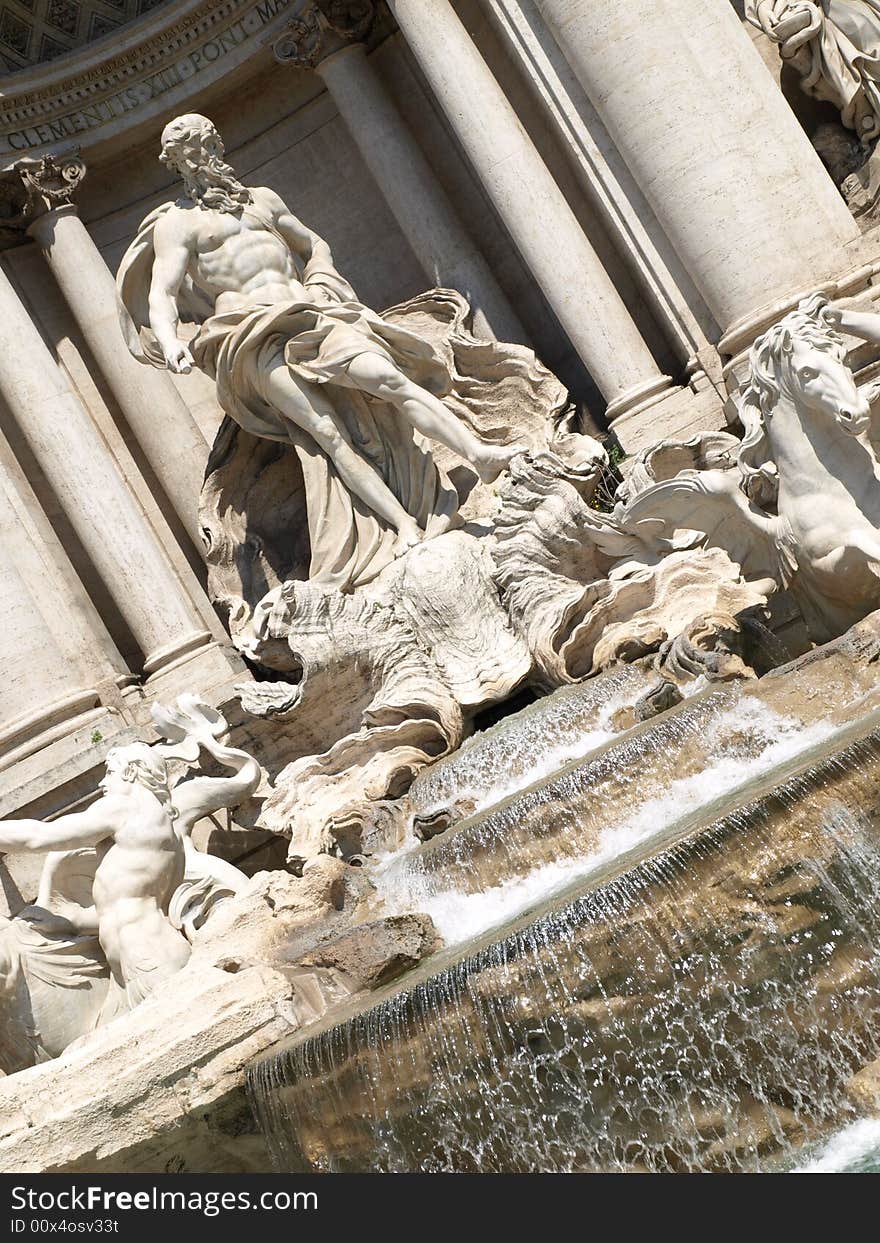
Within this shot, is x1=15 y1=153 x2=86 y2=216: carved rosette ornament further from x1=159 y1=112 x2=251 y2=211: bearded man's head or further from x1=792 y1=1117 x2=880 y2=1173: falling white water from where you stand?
x1=792 y1=1117 x2=880 y2=1173: falling white water

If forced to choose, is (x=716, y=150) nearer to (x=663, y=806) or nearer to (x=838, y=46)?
(x=838, y=46)

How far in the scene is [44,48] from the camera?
13086mm

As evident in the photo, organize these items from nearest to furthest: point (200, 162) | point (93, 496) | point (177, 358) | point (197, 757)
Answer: point (197, 757) → point (177, 358) → point (200, 162) → point (93, 496)

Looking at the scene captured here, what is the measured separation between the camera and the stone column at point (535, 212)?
1076 centimetres

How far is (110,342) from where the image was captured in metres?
12.6

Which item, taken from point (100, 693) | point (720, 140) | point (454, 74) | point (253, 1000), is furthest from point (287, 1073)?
point (454, 74)

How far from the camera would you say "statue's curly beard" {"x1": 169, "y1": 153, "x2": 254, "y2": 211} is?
1078 centimetres

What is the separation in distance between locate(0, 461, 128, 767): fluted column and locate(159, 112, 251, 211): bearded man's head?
9.09 ft

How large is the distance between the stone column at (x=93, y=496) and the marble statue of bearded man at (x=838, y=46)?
5.87 meters

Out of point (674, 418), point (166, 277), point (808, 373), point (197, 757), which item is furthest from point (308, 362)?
point (808, 373)

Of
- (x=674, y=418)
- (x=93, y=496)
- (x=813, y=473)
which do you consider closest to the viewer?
(x=813, y=473)

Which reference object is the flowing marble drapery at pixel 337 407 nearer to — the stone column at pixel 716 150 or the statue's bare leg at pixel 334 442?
the statue's bare leg at pixel 334 442

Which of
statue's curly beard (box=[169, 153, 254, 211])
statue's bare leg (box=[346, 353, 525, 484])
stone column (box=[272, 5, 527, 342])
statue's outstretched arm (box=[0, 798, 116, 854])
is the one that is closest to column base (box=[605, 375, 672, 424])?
statue's bare leg (box=[346, 353, 525, 484])

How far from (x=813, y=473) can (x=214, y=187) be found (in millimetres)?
5458
